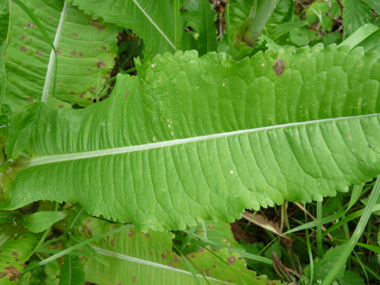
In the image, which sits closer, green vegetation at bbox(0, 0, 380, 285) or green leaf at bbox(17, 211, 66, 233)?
green vegetation at bbox(0, 0, 380, 285)

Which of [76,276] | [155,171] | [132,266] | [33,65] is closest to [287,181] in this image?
[155,171]

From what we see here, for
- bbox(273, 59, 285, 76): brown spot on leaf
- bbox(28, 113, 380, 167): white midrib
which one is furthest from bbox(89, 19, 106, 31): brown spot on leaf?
bbox(273, 59, 285, 76): brown spot on leaf

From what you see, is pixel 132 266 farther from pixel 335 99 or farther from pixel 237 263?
pixel 335 99

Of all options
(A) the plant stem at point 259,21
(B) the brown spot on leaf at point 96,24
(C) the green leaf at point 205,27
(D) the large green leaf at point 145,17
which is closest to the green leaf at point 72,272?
(D) the large green leaf at point 145,17

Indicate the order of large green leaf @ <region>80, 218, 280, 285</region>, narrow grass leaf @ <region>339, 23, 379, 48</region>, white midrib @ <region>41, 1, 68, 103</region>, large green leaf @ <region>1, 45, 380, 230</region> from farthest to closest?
white midrib @ <region>41, 1, 68, 103</region> < large green leaf @ <region>80, 218, 280, 285</region> < narrow grass leaf @ <region>339, 23, 379, 48</region> < large green leaf @ <region>1, 45, 380, 230</region>

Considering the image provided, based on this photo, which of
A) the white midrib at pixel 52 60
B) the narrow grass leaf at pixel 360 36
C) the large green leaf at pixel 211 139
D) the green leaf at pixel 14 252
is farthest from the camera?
the white midrib at pixel 52 60

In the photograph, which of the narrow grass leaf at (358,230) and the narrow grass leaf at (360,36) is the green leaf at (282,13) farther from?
the narrow grass leaf at (358,230)

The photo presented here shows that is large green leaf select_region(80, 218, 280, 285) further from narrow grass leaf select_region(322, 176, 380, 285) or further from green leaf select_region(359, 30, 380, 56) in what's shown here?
green leaf select_region(359, 30, 380, 56)
